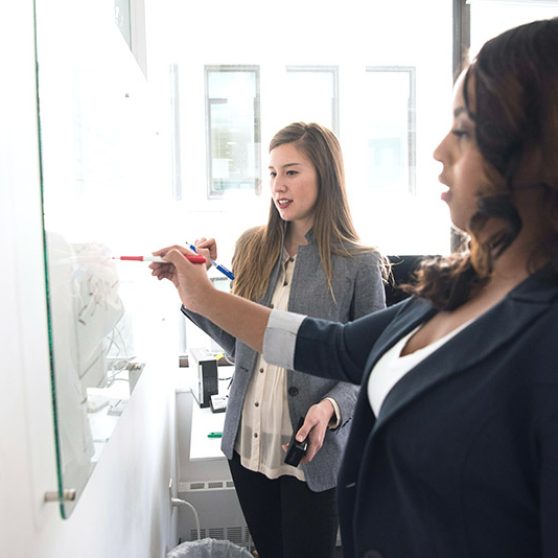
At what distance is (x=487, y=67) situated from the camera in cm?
65

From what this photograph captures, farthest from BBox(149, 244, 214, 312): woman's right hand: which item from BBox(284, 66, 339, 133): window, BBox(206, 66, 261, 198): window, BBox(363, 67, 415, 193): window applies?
BBox(363, 67, 415, 193): window

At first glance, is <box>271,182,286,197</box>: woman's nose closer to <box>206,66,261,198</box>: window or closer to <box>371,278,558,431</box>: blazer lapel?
<box>371,278,558,431</box>: blazer lapel

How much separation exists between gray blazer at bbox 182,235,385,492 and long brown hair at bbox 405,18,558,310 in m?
0.78

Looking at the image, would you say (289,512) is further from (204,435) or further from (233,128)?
(233,128)

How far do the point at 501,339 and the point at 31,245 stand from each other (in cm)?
54

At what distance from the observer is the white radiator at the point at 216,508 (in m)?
2.34

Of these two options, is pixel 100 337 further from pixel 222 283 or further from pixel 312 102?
pixel 312 102

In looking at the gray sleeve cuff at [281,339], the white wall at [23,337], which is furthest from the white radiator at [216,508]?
the white wall at [23,337]

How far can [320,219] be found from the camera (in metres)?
1.52

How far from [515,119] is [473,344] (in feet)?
0.84

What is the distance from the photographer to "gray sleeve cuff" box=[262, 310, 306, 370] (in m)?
1.06

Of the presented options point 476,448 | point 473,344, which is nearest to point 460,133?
point 473,344

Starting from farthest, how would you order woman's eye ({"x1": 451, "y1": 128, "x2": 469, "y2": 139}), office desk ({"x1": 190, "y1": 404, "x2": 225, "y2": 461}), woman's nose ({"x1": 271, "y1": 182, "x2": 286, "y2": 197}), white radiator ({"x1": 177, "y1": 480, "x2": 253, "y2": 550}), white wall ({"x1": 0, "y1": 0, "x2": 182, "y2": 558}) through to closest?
white radiator ({"x1": 177, "y1": 480, "x2": 253, "y2": 550}) → office desk ({"x1": 190, "y1": 404, "x2": 225, "y2": 461}) → woman's nose ({"x1": 271, "y1": 182, "x2": 286, "y2": 197}) → woman's eye ({"x1": 451, "y1": 128, "x2": 469, "y2": 139}) → white wall ({"x1": 0, "y1": 0, "x2": 182, "y2": 558})

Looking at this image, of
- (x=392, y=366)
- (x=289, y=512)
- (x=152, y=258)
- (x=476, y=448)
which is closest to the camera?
(x=476, y=448)
